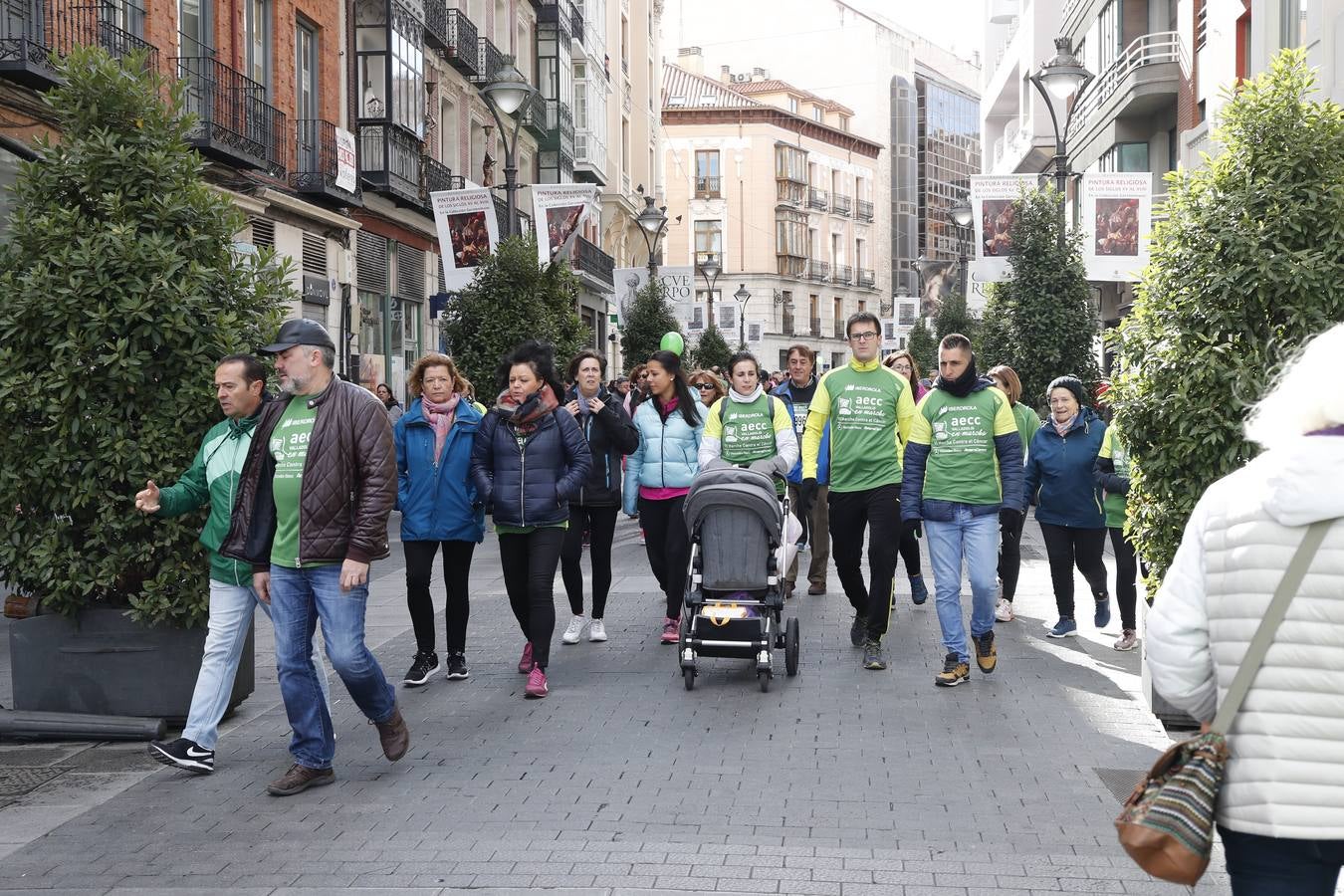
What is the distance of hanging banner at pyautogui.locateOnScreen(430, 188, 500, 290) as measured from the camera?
822 inches

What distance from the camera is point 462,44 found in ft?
101

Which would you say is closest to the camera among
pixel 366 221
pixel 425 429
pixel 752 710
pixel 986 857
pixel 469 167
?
pixel 986 857

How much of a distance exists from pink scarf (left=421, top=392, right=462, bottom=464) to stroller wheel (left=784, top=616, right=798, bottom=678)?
2.23 meters

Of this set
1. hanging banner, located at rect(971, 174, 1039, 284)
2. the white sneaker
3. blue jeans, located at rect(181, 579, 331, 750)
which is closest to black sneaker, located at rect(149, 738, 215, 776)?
blue jeans, located at rect(181, 579, 331, 750)

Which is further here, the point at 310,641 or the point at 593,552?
the point at 593,552

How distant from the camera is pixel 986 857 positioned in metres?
5.25

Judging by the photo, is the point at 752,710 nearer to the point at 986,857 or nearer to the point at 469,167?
the point at 986,857

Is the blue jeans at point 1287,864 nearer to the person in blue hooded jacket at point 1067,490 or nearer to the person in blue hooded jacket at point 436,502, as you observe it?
the person in blue hooded jacket at point 436,502

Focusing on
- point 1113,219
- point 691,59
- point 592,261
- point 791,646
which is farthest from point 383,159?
point 691,59

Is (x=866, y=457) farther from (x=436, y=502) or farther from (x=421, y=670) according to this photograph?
(x=421, y=670)

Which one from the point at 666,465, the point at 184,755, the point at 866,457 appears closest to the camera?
the point at 184,755

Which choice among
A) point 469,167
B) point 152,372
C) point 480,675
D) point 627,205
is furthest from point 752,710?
point 627,205

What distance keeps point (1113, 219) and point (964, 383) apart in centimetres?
1257

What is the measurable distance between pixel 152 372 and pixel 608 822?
10.5ft
